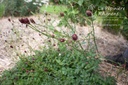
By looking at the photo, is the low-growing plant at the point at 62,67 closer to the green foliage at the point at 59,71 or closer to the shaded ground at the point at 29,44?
the green foliage at the point at 59,71

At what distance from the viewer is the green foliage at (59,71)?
230 centimetres

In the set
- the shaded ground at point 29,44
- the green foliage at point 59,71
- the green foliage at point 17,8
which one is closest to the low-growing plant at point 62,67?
the green foliage at point 59,71

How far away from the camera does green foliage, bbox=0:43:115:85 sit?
2301mm

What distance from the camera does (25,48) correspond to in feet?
12.5

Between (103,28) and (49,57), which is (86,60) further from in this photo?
(103,28)

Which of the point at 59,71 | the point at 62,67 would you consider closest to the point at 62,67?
the point at 62,67

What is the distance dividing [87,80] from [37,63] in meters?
0.71

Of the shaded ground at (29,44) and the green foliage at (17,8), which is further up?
the green foliage at (17,8)

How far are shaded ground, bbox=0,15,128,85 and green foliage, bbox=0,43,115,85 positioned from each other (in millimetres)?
212

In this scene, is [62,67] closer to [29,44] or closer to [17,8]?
[29,44]

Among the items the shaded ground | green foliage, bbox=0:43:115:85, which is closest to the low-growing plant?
green foliage, bbox=0:43:115:85

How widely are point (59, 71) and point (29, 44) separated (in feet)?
5.67

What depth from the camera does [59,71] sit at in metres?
2.41

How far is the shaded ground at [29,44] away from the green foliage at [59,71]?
212mm
